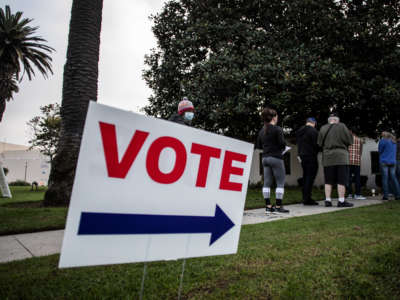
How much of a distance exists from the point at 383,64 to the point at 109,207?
1265cm

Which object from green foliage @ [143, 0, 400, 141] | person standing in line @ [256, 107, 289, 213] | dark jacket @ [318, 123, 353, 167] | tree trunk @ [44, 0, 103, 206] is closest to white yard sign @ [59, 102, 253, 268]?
person standing in line @ [256, 107, 289, 213]

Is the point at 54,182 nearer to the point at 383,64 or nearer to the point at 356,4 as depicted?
the point at 383,64

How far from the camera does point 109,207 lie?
1418mm

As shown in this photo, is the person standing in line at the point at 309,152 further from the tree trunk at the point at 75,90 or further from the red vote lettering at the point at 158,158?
the red vote lettering at the point at 158,158

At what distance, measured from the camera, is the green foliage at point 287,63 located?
1091 cm

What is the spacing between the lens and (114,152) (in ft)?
4.73

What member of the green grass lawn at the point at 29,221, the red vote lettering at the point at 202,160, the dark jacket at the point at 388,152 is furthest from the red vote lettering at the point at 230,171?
the dark jacket at the point at 388,152

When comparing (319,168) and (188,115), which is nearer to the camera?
(188,115)

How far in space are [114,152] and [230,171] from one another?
0.85m

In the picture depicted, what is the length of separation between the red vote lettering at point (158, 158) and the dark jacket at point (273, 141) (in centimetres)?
445

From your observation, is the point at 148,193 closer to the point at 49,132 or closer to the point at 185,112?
the point at 185,112

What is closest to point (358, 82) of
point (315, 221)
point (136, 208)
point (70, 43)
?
point (315, 221)


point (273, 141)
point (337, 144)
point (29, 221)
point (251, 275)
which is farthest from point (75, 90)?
point (251, 275)

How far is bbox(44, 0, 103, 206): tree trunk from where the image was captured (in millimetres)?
7152
